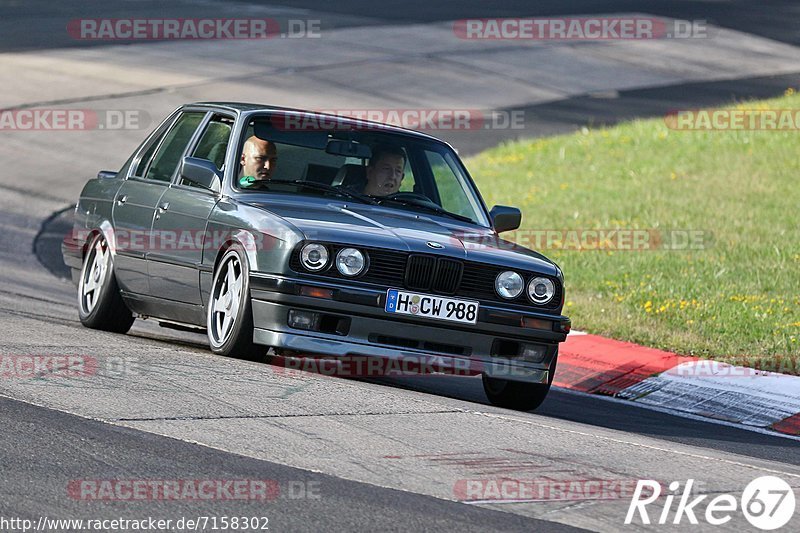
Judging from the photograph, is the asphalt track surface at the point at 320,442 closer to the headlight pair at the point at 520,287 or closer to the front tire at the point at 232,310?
the front tire at the point at 232,310

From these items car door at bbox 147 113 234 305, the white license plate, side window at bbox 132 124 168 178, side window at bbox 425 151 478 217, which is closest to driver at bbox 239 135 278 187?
car door at bbox 147 113 234 305

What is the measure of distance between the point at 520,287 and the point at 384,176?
140cm

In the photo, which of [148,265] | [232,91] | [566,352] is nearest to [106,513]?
[148,265]

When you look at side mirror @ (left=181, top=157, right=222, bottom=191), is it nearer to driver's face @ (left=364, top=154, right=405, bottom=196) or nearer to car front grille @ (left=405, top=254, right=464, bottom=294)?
driver's face @ (left=364, top=154, right=405, bottom=196)

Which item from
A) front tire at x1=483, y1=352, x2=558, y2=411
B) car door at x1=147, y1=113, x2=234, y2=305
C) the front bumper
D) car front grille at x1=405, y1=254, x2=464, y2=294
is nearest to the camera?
the front bumper

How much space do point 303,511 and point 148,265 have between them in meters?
4.33

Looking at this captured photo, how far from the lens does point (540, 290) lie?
8.29 m

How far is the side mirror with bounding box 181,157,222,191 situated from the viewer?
881 centimetres

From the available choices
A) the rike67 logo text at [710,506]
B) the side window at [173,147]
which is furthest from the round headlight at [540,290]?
the side window at [173,147]

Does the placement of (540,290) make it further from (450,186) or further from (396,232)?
(450,186)

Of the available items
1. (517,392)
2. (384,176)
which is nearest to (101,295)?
(384,176)

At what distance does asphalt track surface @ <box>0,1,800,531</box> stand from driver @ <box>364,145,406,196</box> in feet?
3.96

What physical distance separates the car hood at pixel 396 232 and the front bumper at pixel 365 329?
28 cm

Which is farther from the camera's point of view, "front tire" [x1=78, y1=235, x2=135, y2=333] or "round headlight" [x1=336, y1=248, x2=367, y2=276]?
"front tire" [x1=78, y1=235, x2=135, y2=333]
